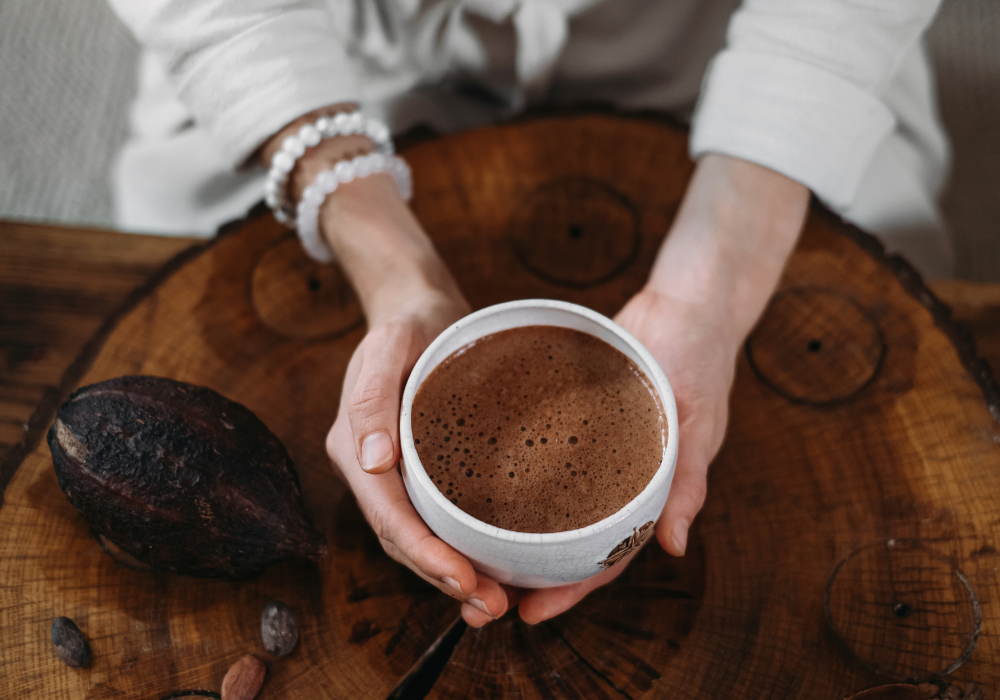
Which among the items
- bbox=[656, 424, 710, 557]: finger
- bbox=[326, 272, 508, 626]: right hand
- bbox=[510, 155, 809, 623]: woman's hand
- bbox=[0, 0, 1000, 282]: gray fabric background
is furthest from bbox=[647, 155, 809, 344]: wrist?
bbox=[0, 0, 1000, 282]: gray fabric background

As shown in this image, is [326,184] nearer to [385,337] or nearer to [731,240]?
A: [385,337]

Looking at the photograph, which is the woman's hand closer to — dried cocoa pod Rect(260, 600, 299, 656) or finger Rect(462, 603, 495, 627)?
finger Rect(462, 603, 495, 627)

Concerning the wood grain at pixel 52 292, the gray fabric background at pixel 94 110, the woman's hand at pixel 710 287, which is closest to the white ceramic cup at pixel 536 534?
the woman's hand at pixel 710 287

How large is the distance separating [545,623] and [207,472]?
0.33 metres

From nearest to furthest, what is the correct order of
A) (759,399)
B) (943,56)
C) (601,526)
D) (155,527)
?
(601,526) → (155,527) → (759,399) → (943,56)

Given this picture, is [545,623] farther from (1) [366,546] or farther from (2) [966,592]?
(2) [966,592]

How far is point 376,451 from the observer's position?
22.6 inches

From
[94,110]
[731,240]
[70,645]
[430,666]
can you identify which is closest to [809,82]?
[731,240]

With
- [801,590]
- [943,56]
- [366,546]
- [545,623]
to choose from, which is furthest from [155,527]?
[943,56]

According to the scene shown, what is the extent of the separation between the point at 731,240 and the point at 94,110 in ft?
5.47

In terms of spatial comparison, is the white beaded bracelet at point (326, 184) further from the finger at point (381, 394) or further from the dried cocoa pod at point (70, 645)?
the dried cocoa pod at point (70, 645)

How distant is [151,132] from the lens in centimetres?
108

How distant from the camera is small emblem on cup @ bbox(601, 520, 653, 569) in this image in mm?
527

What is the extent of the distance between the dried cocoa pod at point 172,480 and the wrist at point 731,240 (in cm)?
45
